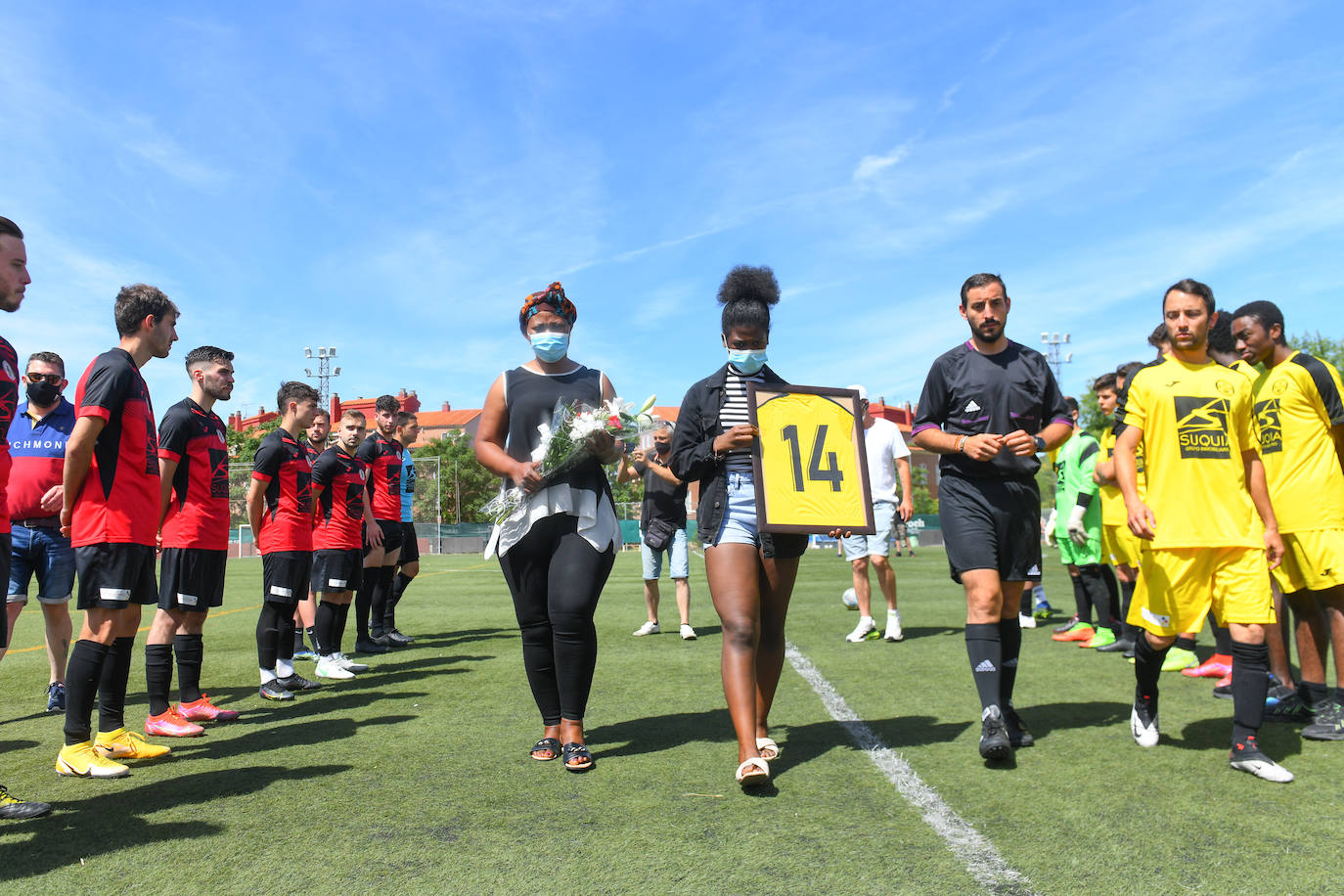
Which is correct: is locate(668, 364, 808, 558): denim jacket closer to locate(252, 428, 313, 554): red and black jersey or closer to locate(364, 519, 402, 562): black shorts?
locate(252, 428, 313, 554): red and black jersey

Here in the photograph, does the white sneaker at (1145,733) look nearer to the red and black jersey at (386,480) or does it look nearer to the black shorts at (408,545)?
the red and black jersey at (386,480)

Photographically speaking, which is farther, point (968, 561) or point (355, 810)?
point (968, 561)

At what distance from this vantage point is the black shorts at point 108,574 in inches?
167

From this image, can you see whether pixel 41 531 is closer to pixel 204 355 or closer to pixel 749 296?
pixel 204 355

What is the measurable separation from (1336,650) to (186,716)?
6704 mm

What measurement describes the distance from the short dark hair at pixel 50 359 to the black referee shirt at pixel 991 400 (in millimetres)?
6559

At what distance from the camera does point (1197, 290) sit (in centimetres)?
439

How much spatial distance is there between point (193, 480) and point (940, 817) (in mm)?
4716

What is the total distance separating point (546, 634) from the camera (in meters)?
4.59

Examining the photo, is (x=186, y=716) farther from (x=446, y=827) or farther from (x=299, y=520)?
(x=446, y=827)

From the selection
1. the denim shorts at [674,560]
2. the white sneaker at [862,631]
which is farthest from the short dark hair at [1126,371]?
the denim shorts at [674,560]

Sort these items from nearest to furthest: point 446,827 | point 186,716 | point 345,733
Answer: point 446,827 → point 345,733 → point 186,716

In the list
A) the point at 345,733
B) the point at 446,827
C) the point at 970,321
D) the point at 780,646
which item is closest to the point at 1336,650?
the point at 970,321

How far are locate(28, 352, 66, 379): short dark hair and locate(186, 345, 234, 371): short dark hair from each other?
Result: 208 cm
